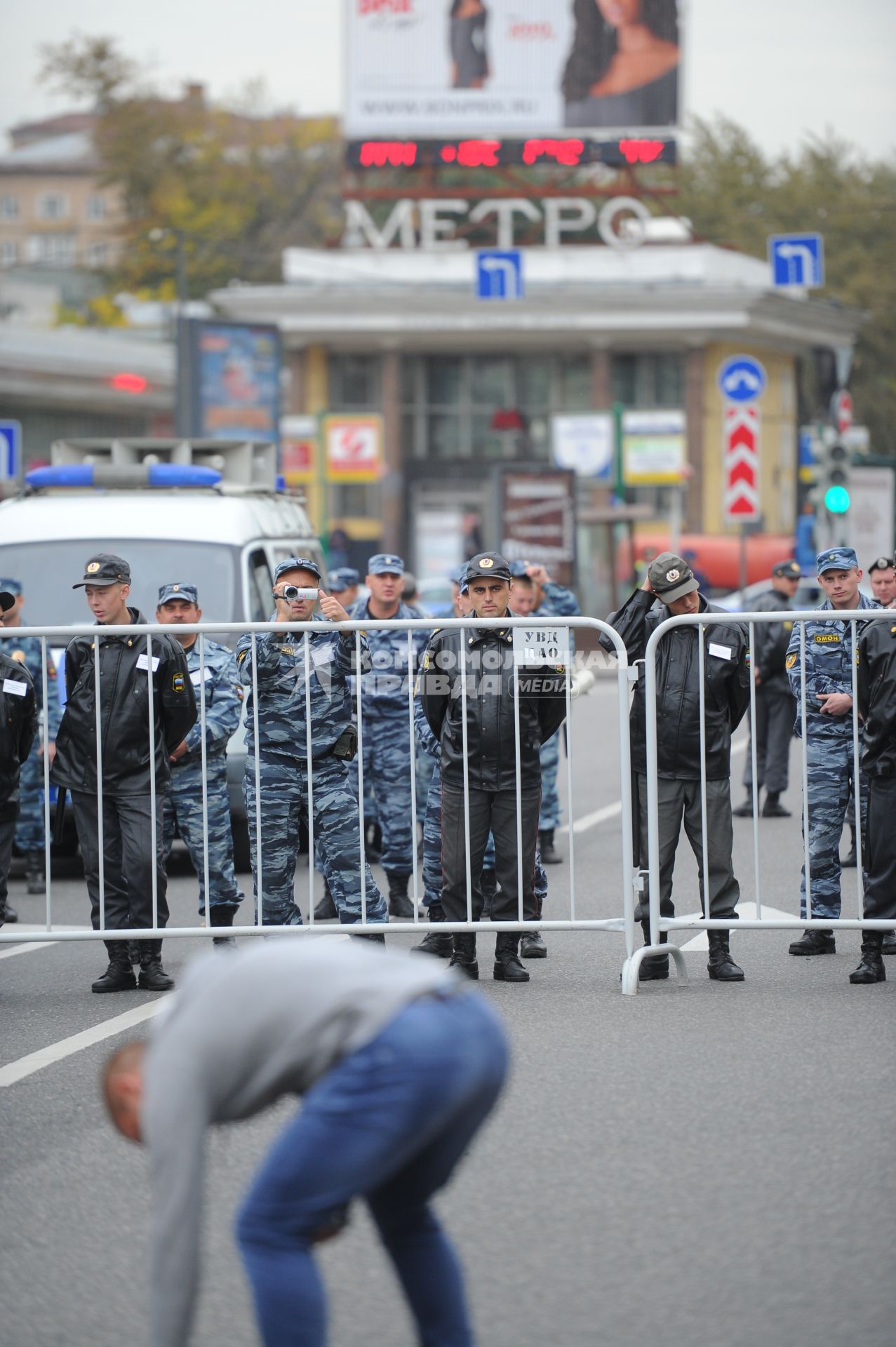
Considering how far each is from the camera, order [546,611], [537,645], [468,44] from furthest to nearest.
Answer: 1. [468,44]
2. [546,611]
3. [537,645]

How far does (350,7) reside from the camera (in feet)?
141

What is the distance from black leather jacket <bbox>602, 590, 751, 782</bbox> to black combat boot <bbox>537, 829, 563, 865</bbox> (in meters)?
3.58

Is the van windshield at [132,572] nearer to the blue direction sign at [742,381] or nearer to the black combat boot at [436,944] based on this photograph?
the black combat boot at [436,944]

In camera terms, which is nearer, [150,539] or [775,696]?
[150,539]

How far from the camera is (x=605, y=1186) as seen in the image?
5.40 m

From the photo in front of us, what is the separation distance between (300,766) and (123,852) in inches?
33.9

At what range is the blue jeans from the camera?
11.1 feet

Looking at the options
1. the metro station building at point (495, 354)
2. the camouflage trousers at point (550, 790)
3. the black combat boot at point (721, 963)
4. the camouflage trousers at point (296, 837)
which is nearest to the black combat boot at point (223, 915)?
the camouflage trousers at point (296, 837)

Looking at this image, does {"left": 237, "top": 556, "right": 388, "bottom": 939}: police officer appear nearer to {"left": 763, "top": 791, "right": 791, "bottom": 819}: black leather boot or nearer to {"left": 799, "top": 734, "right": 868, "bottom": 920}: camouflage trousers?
{"left": 799, "top": 734, "right": 868, "bottom": 920}: camouflage trousers

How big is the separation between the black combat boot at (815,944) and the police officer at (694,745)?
58cm

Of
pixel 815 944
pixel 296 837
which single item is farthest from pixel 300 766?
pixel 815 944

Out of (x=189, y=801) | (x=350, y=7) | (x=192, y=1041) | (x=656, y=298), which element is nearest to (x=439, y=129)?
(x=350, y=7)

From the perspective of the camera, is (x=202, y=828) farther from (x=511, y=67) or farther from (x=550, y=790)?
(x=511, y=67)

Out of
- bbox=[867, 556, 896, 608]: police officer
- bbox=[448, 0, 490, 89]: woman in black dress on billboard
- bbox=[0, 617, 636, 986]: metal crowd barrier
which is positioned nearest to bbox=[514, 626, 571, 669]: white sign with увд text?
bbox=[0, 617, 636, 986]: metal crowd barrier
